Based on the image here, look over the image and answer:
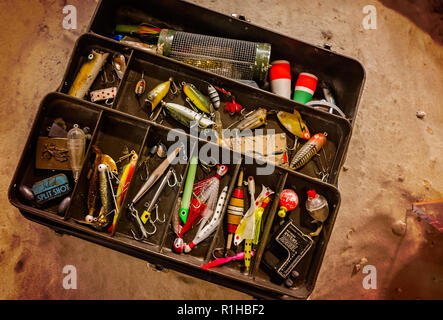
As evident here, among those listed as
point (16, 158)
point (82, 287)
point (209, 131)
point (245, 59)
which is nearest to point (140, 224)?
point (209, 131)

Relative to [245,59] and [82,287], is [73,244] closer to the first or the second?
[82,287]

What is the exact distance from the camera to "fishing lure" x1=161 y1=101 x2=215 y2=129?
242 cm

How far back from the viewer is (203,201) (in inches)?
94.7

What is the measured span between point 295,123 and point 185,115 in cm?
92

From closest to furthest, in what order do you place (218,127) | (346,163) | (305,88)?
(218,127) < (305,88) < (346,163)

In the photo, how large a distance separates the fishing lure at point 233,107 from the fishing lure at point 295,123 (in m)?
0.35

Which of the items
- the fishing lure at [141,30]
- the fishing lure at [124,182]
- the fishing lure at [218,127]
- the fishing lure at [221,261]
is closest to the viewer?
the fishing lure at [221,261]

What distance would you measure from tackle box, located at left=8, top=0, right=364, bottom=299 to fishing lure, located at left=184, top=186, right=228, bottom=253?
48mm

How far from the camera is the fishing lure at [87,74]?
8.01 ft

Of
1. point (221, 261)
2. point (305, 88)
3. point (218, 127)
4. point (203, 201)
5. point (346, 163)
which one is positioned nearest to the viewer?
point (221, 261)

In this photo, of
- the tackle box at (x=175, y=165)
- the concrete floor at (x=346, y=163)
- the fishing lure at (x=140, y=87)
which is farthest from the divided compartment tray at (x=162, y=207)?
the concrete floor at (x=346, y=163)

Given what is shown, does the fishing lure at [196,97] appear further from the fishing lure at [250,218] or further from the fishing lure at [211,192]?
the fishing lure at [250,218]

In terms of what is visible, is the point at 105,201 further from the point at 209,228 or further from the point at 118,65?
the point at 118,65

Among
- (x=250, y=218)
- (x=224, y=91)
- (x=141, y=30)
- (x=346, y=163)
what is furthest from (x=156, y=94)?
(x=346, y=163)
